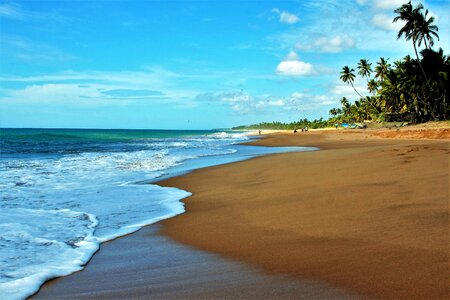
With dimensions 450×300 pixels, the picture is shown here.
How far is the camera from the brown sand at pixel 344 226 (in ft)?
13.0

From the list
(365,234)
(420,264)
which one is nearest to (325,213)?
(365,234)

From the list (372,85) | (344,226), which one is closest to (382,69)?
(372,85)

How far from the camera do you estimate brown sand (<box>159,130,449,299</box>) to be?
3975mm

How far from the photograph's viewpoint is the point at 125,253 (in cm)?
552

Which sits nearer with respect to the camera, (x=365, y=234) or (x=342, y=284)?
(x=342, y=284)

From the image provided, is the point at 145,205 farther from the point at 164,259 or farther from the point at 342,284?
the point at 342,284

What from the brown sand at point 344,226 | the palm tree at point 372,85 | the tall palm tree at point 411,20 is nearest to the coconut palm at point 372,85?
the palm tree at point 372,85

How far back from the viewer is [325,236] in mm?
5508

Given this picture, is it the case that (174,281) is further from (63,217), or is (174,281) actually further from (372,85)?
(372,85)

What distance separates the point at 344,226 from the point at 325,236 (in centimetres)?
55

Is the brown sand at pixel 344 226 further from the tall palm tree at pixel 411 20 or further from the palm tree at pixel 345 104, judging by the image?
the palm tree at pixel 345 104

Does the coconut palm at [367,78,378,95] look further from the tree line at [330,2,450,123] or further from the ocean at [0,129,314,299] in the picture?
the ocean at [0,129,314,299]

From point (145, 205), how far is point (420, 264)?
22.0 ft

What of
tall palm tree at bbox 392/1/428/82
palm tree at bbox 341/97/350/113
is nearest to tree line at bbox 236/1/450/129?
tall palm tree at bbox 392/1/428/82
